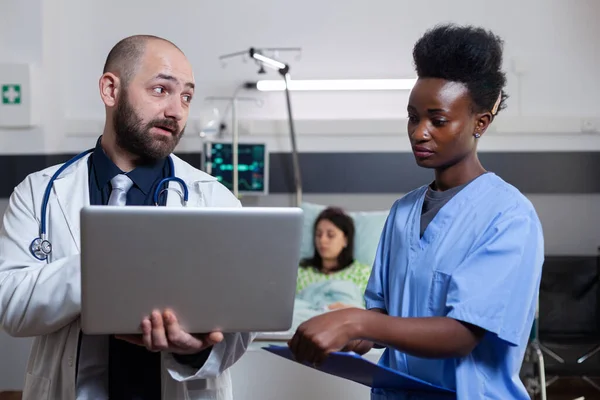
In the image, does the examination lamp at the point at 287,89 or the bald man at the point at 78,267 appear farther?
the examination lamp at the point at 287,89

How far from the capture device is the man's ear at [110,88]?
5.32 feet

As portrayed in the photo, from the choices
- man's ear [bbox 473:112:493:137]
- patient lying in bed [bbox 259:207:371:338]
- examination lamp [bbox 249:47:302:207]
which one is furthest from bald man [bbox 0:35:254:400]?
examination lamp [bbox 249:47:302:207]

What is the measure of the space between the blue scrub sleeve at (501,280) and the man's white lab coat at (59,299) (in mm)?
443

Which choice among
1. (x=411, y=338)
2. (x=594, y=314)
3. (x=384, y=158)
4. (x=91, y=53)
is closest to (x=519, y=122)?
(x=384, y=158)

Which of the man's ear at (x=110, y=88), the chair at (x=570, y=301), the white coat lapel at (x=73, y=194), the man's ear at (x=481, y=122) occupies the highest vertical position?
the man's ear at (x=110, y=88)

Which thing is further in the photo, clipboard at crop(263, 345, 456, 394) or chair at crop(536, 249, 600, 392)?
chair at crop(536, 249, 600, 392)

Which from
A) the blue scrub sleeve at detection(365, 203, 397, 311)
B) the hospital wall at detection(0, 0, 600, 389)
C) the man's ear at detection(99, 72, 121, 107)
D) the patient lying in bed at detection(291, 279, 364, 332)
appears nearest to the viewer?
the blue scrub sleeve at detection(365, 203, 397, 311)

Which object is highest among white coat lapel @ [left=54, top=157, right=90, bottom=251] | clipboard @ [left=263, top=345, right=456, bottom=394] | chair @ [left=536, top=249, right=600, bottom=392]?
white coat lapel @ [left=54, top=157, right=90, bottom=251]

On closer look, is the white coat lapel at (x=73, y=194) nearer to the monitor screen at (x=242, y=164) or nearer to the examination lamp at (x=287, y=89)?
the examination lamp at (x=287, y=89)

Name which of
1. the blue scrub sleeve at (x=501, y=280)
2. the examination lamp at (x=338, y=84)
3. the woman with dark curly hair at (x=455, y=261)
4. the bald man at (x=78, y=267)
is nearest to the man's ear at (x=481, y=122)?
the woman with dark curly hair at (x=455, y=261)

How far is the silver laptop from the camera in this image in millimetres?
1186

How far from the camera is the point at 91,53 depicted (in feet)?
14.3

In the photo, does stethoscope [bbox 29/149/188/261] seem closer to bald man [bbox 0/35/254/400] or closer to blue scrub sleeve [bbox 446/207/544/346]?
bald man [bbox 0/35/254/400]

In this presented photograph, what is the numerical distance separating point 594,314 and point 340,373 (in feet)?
10.0
